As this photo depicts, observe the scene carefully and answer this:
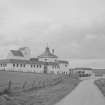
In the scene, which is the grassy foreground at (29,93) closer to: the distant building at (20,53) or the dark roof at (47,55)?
the distant building at (20,53)

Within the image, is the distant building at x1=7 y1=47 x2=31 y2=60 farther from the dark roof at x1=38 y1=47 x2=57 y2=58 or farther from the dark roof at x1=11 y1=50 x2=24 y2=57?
the dark roof at x1=38 y1=47 x2=57 y2=58

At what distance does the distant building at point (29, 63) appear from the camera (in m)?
69.3

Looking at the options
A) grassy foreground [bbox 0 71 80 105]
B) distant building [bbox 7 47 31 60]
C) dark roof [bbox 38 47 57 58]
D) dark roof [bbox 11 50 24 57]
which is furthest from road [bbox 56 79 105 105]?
dark roof [bbox 38 47 57 58]

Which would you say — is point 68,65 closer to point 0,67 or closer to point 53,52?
point 53,52

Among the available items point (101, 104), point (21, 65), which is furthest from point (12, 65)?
point (101, 104)

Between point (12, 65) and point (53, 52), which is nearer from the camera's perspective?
point (12, 65)

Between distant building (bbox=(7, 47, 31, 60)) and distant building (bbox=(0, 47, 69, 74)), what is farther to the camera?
distant building (bbox=(7, 47, 31, 60))

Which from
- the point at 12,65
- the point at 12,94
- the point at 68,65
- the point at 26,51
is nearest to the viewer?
the point at 12,94

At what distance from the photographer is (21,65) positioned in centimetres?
7075

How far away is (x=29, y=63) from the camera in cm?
7294

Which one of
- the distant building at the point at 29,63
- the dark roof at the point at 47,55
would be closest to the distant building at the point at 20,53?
the distant building at the point at 29,63

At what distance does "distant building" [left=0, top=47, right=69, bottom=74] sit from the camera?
6928 cm

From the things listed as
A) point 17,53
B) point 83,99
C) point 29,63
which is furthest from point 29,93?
point 17,53

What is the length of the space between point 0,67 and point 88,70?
56.6 m
